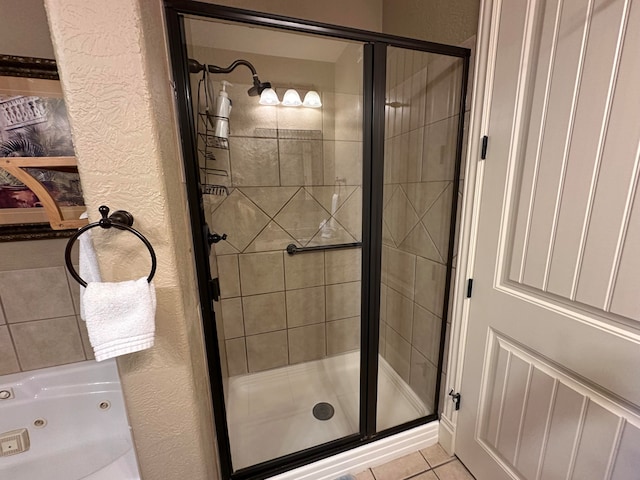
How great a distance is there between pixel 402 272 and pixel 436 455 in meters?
0.95

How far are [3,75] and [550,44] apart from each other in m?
1.97

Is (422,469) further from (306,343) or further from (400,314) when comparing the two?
(306,343)

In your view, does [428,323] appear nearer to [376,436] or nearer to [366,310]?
[366,310]

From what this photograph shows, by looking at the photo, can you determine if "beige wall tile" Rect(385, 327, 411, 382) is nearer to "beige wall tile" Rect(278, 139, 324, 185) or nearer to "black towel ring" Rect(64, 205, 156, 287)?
"beige wall tile" Rect(278, 139, 324, 185)

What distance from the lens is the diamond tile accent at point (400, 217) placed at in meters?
1.43

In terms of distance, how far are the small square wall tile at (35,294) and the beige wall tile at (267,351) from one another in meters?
1.01

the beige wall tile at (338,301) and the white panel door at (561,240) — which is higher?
the white panel door at (561,240)

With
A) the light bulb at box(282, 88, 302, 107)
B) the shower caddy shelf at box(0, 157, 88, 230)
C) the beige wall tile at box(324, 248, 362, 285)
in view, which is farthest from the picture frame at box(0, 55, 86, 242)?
the beige wall tile at box(324, 248, 362, 285)

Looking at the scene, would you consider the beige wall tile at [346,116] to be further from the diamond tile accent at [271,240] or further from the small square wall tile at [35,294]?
the small square wall tile at [35,294]

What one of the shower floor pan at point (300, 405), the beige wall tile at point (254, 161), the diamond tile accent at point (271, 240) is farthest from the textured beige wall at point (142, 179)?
the diamond tile accent at point (271, 240)

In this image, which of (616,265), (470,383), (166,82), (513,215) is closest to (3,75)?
(166,82)

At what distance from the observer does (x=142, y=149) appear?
0.61 m

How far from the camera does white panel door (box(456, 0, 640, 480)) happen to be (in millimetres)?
694

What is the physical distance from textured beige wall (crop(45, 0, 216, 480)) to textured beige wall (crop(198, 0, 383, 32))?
923 mm
